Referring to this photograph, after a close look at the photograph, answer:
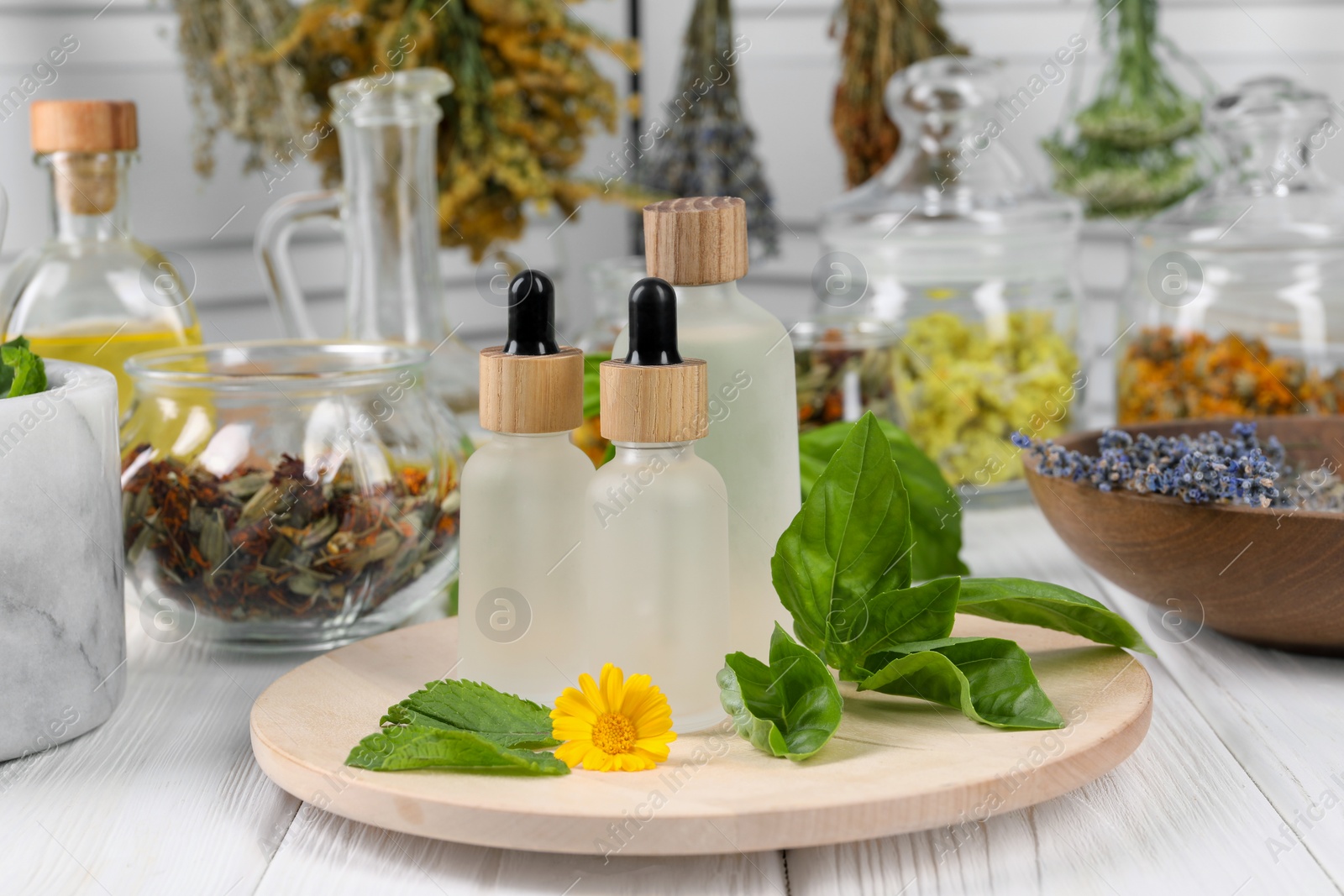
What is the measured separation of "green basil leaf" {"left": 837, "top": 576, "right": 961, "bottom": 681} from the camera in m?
0.53

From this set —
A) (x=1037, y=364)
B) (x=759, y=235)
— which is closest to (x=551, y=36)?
(x=759, y=235)

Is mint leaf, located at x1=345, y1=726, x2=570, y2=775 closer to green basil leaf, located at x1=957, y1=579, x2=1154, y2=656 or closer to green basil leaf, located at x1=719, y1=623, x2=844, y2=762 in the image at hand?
green basil leaf, located at x1=719, y1=623, x2=844, y2=762

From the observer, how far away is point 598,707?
1.61ft

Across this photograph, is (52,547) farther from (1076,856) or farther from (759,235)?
(759,235)

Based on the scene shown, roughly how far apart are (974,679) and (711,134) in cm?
108

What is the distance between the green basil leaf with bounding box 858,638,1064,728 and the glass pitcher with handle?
518 mm

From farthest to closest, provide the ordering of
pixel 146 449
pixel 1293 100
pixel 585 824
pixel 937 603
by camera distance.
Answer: pixel 1293 100 → pixel 146 449 → pixel 937 603 → pixel 585 824

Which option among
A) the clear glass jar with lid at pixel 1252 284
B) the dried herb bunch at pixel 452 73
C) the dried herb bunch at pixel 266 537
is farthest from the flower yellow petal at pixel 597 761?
the dried herb bunch at pixel 452 73

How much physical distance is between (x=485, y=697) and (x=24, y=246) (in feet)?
3.43

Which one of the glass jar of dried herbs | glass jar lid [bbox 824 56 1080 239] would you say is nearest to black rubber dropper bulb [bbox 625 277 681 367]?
the glass jar of dried herbs

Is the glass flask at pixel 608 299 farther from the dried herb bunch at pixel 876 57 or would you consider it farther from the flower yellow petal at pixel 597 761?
the flower yellow petal at pixel 597 761

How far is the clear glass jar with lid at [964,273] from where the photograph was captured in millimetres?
976

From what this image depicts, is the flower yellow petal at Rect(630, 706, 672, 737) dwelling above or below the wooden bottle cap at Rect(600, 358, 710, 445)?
below

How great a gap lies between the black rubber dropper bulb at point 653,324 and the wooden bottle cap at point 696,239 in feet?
0.15
